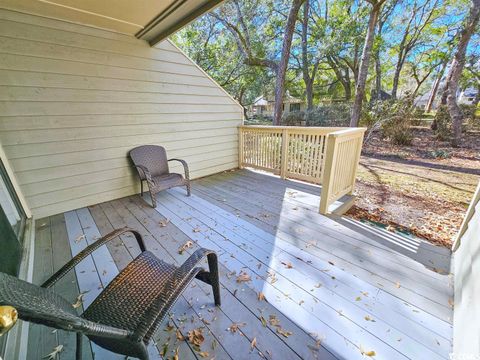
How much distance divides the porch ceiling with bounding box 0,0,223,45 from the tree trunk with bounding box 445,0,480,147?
29.6 ft

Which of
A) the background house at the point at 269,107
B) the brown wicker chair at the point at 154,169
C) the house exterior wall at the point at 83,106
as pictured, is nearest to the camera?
the house exterior wall at the point at 83,106

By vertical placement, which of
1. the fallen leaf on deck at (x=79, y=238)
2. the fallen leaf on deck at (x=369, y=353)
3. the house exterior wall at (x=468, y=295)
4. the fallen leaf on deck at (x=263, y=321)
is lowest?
the fallen leaf on deck at (x=79, y=238)

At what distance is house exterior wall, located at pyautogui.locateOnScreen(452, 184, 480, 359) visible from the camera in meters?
1.08

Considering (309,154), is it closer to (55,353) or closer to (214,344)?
(214,344)

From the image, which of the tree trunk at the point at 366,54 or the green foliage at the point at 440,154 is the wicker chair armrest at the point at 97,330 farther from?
the green foliage at the point at 440,154

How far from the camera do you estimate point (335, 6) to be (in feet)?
33.3

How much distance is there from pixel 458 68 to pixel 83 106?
10.6m

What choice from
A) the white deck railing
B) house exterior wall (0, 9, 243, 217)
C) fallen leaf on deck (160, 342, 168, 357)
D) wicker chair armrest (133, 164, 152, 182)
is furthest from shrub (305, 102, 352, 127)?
fallen leaf on deck (160, 342, 168, 357)

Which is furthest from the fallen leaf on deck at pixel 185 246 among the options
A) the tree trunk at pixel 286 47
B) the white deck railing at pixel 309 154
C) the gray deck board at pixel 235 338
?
the tree trunk at pixel 286 47

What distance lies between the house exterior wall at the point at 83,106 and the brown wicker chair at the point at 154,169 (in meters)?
0.19

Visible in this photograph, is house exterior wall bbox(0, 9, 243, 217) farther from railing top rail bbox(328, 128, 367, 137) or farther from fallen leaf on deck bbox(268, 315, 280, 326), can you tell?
fallen leaf on deck bbox(268, 315, 280, 326)

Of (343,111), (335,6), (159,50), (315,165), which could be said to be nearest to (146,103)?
(159,50)

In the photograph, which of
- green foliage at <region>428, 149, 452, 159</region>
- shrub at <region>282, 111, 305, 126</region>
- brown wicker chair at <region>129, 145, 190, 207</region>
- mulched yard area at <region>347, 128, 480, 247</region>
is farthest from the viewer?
shrub at <region>282, 111, 305, 126</region>

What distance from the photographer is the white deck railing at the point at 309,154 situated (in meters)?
2.66
